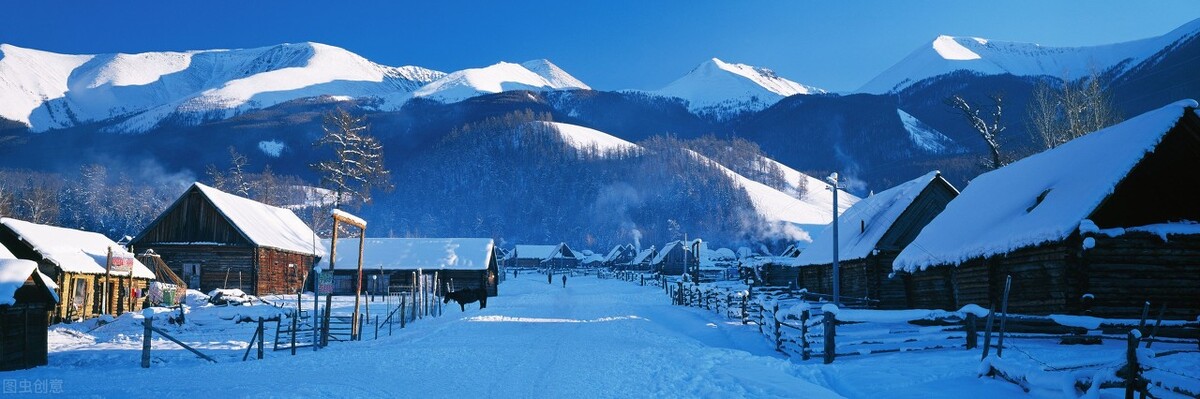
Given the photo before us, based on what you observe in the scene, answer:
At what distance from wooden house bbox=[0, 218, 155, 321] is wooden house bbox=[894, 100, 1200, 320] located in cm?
3233

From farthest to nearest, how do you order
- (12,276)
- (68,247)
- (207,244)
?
1. (207,244)
2. (68,247)
3. (12,276)

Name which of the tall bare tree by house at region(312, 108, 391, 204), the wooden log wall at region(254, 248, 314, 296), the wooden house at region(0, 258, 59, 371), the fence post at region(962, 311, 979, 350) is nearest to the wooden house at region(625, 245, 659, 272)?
the tall bare tree by house at region(312, 108, 391, 204)

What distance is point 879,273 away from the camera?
2933 centimetres

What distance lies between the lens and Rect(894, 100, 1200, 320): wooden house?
1559 centimetres

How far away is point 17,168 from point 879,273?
242570 mm

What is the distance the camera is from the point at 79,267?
94.0 ft

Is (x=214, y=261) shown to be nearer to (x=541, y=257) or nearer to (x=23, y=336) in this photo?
(x=23, y=336)

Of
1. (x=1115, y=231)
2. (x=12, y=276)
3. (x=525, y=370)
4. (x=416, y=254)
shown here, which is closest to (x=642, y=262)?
(x=416, y=254)

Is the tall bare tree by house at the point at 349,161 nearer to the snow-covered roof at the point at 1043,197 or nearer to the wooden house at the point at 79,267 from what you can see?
the wooden house at the point at 79,267

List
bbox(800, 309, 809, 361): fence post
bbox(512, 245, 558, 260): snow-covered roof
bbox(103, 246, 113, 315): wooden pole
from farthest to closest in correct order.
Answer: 1. bbox(512, 245, 558, 260): snow-covered roof
2. bbox(103, 246, 113, 315): wooden pole
3. bbox(800, 309, 809, 361): fence post

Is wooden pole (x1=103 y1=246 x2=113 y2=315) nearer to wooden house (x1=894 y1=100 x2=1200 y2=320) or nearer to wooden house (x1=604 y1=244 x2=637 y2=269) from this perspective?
wooden house (x1=894 y1=100 x2=1200 y2=320)

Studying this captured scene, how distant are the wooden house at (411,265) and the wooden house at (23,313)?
35.1 m

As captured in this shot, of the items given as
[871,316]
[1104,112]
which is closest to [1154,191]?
[871,316]

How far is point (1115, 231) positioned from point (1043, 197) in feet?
9.31
